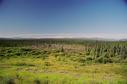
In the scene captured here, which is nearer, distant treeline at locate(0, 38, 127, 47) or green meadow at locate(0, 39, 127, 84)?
green meadow at locate(0, 39, 127, 84)

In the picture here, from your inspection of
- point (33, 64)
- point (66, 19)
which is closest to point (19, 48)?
point (33, 64)

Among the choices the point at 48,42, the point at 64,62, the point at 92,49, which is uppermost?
the point at 48,42

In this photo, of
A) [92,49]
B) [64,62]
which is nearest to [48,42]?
[64,62]

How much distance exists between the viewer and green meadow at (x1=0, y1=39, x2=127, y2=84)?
23.6 ft

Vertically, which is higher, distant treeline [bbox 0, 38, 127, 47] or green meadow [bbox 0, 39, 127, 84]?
distant treeline [bbox 0, 38, 127, 47]

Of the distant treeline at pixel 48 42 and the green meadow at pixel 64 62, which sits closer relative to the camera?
the green meadow at pixel 64 62

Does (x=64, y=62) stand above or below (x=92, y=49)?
below

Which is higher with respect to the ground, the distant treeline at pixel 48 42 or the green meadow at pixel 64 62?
the distant treeline at pixel 48 42

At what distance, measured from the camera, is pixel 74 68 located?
286 inches

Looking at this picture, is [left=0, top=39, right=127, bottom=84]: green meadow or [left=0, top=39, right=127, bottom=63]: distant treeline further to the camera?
[left=0, top=39, right=127, bottom=63]: distant treeline

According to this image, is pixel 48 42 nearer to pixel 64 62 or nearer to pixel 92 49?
pixel 64 62

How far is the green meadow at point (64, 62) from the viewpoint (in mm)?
7203

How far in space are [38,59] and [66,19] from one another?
90 centimetres

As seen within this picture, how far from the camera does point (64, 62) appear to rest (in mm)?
7324
